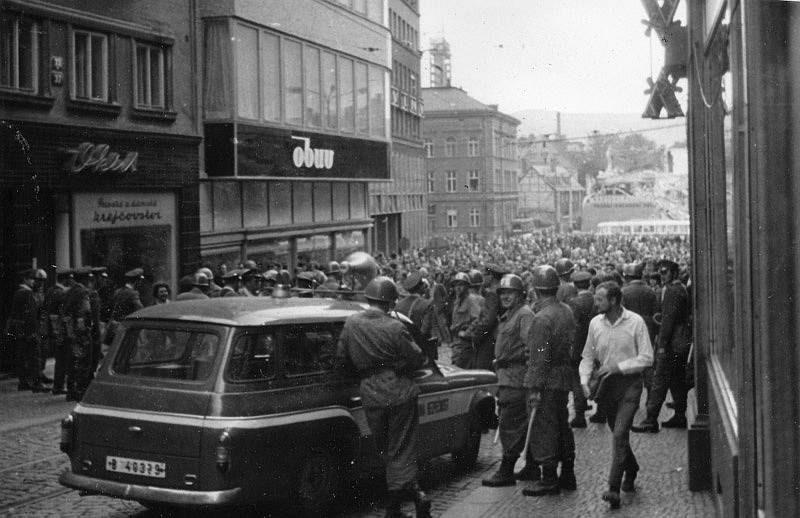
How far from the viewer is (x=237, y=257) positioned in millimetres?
26594

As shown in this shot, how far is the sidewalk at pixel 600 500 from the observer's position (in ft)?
27.3

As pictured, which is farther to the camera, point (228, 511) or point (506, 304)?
point (506, 304)

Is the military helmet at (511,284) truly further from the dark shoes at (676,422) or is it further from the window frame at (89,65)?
the window frame at (89,65)

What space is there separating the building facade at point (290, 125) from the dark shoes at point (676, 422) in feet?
47.1

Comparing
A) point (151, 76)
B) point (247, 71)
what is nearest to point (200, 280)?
point (151, 76)

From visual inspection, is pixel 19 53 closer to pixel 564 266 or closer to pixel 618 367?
pixel 564 266

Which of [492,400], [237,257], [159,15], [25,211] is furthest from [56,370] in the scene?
[237,257]

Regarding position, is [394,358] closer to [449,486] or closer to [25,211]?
[449,486]

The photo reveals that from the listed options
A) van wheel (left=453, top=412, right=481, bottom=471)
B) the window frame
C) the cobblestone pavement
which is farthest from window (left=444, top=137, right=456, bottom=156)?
van wheel (left=453, top=412, right=481, bottom=471)

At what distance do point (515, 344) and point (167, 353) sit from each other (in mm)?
3120

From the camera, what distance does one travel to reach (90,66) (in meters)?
20.2

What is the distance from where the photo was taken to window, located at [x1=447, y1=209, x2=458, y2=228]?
8019 cm

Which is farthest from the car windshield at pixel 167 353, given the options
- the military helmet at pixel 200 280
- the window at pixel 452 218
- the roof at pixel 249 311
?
the window at pixel 452 218

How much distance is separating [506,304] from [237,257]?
17.9 metres
